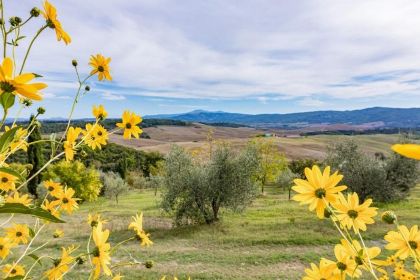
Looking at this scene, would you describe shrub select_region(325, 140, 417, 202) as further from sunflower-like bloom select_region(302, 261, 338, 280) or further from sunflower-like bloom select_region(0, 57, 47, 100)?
sunflower-like bloom select_region(0, 57, 47, 100)

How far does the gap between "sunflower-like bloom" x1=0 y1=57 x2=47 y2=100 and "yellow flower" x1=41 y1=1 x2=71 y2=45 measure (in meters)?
0.76

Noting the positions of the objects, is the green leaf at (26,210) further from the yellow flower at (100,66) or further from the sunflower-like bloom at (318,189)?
the yellow flower at (100,66)

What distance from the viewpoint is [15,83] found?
82 centimetres

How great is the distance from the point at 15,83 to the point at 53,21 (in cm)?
82

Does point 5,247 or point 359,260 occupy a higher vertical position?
point 359,260

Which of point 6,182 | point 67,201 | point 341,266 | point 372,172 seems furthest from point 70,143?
point 372,172

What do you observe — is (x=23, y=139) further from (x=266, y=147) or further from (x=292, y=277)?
Result: (x=266, y=147)

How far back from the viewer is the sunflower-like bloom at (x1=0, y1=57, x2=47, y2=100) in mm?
798

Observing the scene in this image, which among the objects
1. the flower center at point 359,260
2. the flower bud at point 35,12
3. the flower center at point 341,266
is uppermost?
the flower bud at point 35,12

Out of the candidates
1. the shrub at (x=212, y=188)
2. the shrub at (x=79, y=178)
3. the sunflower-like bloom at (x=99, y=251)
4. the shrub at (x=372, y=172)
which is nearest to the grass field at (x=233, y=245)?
the shrub at (x=212, y=188)

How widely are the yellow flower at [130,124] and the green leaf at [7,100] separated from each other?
1322mm

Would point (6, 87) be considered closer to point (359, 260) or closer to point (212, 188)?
point (359, 260)

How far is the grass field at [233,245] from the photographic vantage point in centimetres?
1148

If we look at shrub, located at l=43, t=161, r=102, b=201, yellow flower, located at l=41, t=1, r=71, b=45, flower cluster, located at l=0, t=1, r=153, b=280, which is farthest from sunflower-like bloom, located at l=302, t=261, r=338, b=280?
shrub, located at l=43, t=161, r=102, b=201
